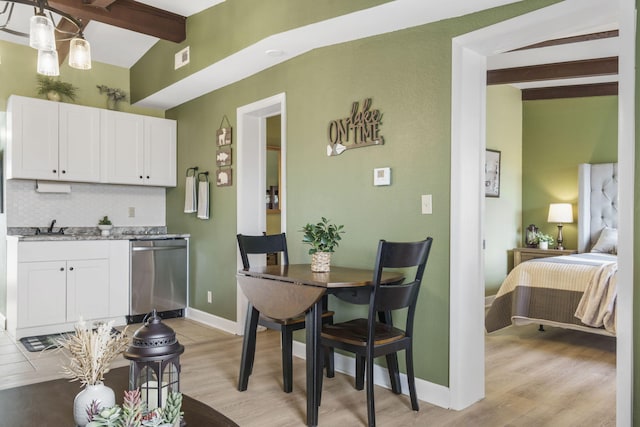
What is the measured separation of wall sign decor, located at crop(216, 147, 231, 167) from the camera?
4.37 meters

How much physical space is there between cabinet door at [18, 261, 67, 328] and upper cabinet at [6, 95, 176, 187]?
89 centimetres

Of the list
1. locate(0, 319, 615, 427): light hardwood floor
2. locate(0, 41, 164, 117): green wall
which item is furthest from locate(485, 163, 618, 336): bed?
locate(0, 41, 164, 117): green wall

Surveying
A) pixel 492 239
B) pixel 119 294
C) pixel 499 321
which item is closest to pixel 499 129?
pixel 492 239

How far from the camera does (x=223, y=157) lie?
4.43 m

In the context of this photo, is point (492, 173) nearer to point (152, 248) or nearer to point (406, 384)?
point (406, 384)

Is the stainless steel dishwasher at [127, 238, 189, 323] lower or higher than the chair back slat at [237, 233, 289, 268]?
lower

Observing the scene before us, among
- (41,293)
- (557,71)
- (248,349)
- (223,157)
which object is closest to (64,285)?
(41,293)

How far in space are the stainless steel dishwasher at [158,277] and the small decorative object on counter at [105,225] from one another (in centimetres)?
42

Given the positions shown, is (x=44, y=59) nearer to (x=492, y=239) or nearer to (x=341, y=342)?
(x=341, y=342)

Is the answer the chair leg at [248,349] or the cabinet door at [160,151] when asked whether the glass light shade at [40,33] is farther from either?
the cabinet door at [160,151]

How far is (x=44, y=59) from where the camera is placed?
1903mm

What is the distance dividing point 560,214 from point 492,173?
98 cm

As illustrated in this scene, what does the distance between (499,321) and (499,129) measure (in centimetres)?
259

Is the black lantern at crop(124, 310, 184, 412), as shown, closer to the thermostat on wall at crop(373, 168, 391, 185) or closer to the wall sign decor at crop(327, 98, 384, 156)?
the thermostat on wall at crop(373, 168, 391, 185)
